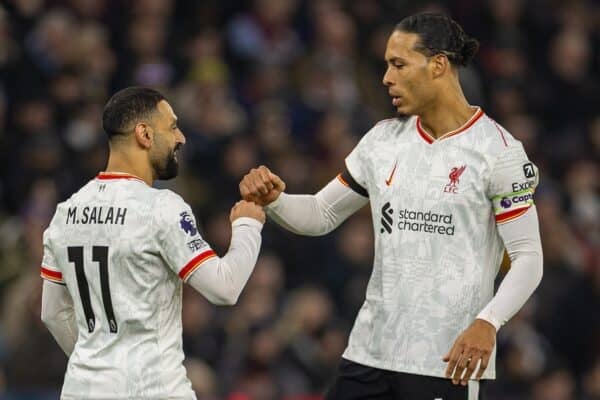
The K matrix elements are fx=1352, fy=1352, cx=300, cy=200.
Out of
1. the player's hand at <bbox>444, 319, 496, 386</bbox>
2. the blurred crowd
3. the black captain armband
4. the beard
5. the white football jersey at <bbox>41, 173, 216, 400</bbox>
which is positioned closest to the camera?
the white football jersey at <bbox>41, 173, 216, 400</bbox>

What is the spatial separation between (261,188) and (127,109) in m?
0.80

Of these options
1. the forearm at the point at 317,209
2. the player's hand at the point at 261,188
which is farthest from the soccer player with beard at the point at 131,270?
the forearm at the point at 317,209

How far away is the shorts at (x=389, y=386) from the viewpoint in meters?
5.64

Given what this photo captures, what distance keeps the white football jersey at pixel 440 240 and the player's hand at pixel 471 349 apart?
0.71ft

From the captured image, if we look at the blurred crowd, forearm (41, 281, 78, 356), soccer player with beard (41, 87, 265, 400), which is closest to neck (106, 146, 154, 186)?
soccer player with beard (41, 87, 265, 400)

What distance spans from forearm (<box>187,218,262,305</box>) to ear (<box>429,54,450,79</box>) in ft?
3.53

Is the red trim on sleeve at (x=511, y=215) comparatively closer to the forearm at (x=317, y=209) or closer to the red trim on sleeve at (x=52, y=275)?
the forearm at (x=317, y=209)

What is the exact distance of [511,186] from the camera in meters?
5.59

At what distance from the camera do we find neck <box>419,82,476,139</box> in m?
5.84

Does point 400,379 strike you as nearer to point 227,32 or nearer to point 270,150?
point 270,150

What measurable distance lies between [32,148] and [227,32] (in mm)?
2871

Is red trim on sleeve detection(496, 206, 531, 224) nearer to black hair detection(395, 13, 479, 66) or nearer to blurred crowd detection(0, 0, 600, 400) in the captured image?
black hair detection(395, 13, 479, 66)

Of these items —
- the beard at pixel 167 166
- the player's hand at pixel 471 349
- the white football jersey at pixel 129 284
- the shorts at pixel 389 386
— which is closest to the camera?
the white football jersey at pixel 129 284

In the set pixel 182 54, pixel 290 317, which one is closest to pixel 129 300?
pixel 290 317
